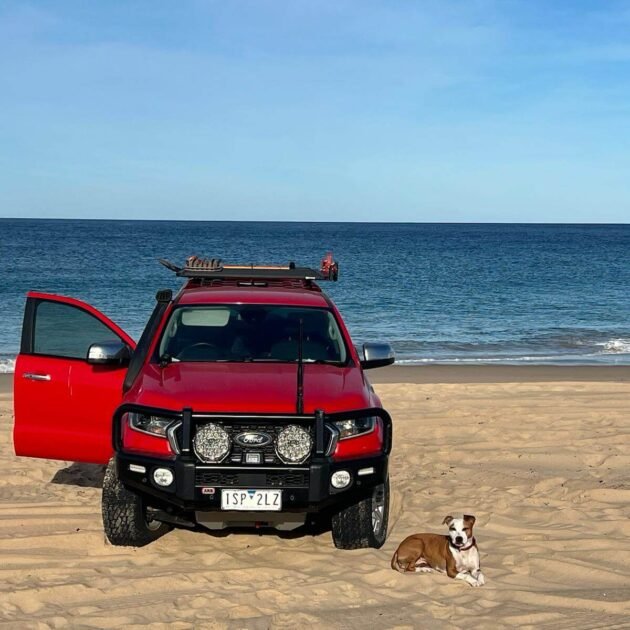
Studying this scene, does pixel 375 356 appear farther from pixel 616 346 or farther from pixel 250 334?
pixel 616 346

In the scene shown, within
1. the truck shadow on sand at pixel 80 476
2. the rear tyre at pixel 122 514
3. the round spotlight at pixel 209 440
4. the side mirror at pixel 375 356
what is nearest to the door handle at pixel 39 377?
the rear tyre at pixel 122 514

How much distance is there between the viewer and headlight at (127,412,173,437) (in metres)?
5.95

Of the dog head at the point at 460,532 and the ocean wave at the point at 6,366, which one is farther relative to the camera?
the ocean wave at the point at 6,366

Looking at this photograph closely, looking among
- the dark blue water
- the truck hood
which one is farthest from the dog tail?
the dark blue water

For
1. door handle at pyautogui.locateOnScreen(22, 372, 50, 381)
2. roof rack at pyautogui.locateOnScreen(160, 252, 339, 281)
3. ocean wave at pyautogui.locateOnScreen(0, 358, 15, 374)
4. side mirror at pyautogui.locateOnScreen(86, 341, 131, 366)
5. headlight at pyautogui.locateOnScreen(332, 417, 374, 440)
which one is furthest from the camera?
ocean wave at pyautogui.locateOnScreen(0, 358, 15, 374)

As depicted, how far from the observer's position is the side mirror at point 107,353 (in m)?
6.82

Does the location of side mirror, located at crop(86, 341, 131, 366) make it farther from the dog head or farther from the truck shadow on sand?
the dog head

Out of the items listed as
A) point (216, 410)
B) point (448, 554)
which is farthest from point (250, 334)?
point (448, 554)

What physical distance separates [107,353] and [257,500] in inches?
68.7

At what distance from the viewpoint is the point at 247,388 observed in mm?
6160

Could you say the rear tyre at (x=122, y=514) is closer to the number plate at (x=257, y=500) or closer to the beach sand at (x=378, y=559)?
the beach sand at (x=378, y=559)

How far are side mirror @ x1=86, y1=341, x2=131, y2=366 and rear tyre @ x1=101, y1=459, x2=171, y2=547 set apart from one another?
759 millimetres

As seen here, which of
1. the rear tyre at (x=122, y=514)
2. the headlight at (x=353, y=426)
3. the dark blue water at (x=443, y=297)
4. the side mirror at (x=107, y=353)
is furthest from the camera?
the dark blue water at (x=443, y=297)

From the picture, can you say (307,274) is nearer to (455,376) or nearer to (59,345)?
(59,345)
